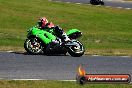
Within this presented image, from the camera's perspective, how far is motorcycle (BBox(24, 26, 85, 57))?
63.7ft

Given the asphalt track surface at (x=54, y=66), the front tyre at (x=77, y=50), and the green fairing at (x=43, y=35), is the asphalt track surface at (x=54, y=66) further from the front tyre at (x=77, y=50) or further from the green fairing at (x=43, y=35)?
the green fairing at (x=43, y=35)

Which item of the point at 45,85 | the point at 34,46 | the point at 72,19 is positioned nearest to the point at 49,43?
the point at 34,46

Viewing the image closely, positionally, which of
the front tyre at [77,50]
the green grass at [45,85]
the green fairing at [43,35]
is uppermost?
the green grass at [45,85]

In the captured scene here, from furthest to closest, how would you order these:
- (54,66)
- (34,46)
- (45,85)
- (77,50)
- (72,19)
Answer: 1. (72,19)
2. (34,46)
3. (77,50)
4. (54,66)
5. (45,85)

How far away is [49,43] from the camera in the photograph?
19.7 m

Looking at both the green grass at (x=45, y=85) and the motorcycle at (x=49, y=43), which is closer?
the green grass at (x=45, y=85)

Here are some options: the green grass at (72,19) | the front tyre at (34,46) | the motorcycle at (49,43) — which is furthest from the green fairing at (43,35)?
the green grass at (72,19)

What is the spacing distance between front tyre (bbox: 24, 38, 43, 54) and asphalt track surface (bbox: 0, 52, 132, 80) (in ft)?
1.22

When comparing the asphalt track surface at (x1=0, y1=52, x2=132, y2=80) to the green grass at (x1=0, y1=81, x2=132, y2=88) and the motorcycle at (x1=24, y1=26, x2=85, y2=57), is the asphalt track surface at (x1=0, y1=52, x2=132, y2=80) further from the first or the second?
the green grass at (x1=0, y1=81, x2=132, y2=88)

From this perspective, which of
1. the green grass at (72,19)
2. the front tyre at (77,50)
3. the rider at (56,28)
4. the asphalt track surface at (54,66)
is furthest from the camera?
the green grass at (72,19)

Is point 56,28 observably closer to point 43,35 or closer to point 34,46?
point 43,35

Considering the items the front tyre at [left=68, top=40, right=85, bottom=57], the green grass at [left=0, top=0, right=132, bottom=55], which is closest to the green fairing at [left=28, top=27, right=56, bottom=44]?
the front tyre at [left=68, top=40, right=85, bottom=57]

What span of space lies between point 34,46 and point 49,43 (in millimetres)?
612

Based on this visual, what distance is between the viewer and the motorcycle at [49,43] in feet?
63.7
